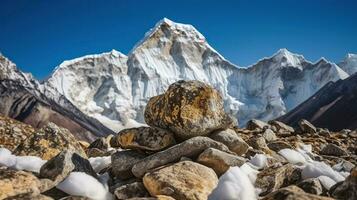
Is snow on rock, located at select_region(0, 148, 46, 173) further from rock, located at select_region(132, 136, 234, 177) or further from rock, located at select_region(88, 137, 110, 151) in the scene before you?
rock, located at select_region(88, 137, 110, 151)

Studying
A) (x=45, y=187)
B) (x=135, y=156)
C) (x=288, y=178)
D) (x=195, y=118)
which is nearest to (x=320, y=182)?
(x=288, y=178)

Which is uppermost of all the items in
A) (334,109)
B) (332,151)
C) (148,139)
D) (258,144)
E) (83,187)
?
(334,109)

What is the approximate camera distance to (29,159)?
1056 cm

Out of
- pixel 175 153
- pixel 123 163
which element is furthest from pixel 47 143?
pixel 175 153

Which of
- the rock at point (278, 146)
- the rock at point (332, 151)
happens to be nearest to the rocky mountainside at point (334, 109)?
the rock at point (332, 151)

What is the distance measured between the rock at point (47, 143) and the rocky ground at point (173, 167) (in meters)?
0.03

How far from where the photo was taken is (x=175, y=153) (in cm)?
1020

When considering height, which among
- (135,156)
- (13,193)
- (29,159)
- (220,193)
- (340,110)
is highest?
(340,110)

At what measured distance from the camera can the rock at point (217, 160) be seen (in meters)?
9.74

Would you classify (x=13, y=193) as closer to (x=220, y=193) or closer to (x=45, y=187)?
(x=45, y=187)

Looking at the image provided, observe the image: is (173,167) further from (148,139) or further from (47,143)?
(47,143)

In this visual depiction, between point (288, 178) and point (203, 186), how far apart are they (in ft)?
7.02

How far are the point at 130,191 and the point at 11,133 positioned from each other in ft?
20.3

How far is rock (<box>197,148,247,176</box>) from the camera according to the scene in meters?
9.74
